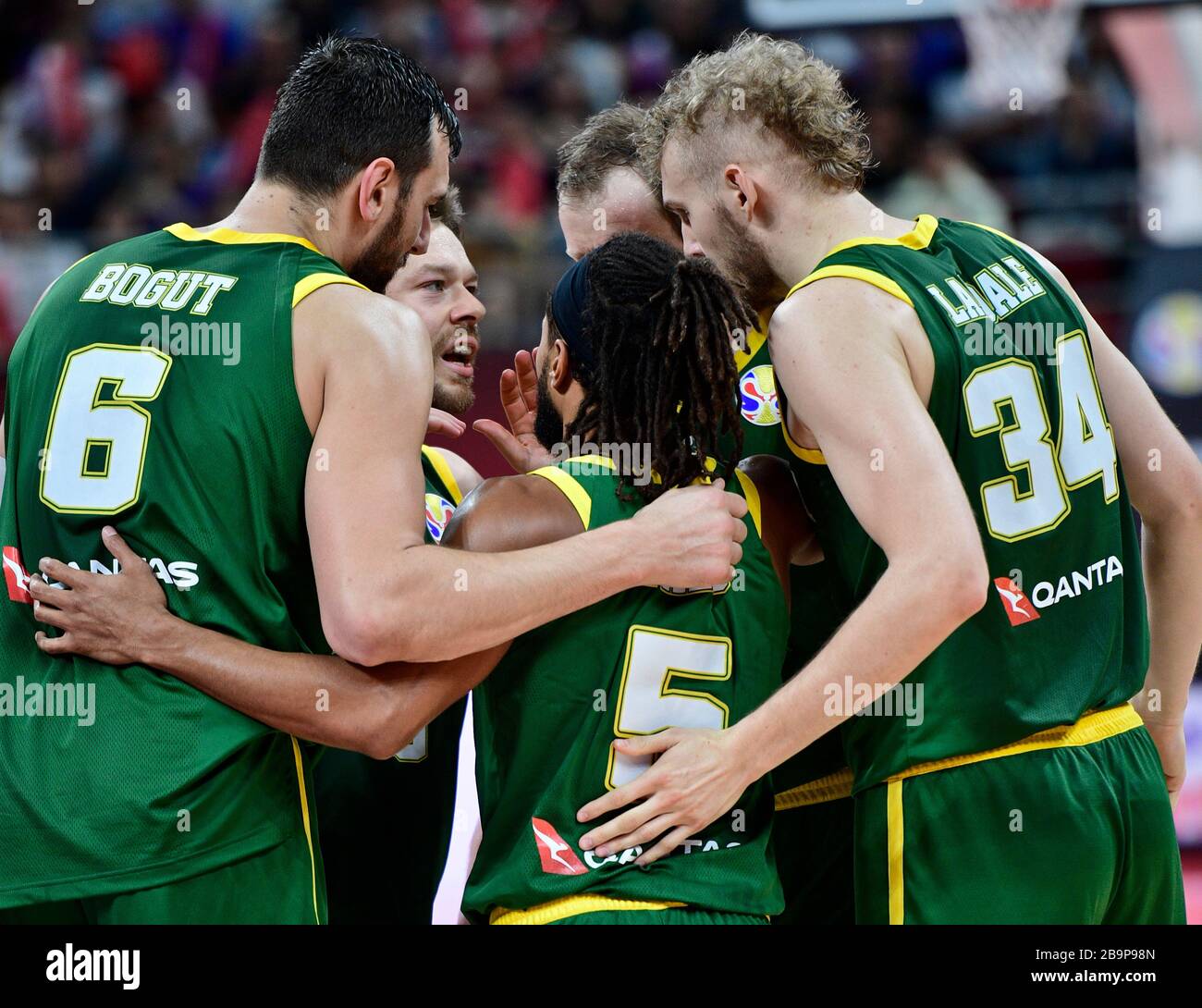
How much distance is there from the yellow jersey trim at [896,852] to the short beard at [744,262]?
1323 millimetres

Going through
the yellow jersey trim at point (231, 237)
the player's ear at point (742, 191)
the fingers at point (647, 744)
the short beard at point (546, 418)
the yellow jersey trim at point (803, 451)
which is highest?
the player's ear at point (742, 191)

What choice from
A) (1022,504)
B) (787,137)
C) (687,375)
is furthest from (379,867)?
(787,137)

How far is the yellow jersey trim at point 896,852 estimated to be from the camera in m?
3.06

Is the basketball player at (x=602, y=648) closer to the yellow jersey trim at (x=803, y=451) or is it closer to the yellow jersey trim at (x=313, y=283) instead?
the yellow jersey trim at (x=803, y=451)

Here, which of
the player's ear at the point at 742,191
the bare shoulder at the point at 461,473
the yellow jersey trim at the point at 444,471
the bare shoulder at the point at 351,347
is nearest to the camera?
the bare shoulder at the point at 351,347

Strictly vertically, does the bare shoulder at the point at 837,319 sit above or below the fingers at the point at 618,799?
above

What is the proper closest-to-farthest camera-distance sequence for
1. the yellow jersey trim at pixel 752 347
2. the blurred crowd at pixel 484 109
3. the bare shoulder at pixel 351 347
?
the bare shoulder at pixel 351 347, the yellow jersey trim at pixel 752 347, the blurred crowd at pixel 484 109

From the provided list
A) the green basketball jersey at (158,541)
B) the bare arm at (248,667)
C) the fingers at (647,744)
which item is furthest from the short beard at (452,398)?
the fingers at (647,744)

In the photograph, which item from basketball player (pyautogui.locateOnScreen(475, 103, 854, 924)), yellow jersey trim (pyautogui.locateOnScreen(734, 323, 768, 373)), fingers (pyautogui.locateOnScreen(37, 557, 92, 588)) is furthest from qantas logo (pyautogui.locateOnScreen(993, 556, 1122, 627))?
fingers (pyautogui.locateOnScreen(37, 557, 92, 588))

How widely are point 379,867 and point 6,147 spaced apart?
8182 millimetres

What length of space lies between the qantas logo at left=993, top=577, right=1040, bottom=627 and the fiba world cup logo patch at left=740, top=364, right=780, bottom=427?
0.73 meters

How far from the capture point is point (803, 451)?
322cm

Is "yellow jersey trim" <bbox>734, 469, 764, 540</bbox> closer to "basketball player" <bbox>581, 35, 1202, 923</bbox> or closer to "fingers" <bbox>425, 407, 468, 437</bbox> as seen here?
"basketball player" <bbox>581, 35, 1202, 923</bbox>

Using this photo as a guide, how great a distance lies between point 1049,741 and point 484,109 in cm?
852
